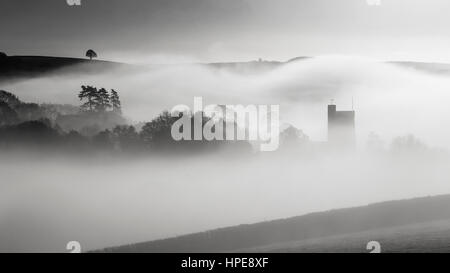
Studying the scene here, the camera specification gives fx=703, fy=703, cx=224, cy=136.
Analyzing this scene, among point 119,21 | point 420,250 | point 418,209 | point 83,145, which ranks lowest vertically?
point 420,250

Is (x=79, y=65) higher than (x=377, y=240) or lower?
higher

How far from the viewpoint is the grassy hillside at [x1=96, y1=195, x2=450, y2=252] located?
7148mm

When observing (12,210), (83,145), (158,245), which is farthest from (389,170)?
(12,210)

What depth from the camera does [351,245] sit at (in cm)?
720

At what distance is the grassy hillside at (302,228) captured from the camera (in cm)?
715

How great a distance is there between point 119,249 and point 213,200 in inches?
42.8

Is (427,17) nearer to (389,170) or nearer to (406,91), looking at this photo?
(406,91)

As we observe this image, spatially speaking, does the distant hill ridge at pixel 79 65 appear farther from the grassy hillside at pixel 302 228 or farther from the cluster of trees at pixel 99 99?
the grassy hillside at pixel 302 228

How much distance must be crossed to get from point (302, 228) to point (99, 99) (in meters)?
2.51

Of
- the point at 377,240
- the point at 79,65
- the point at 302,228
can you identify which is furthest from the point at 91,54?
the point at 377,240

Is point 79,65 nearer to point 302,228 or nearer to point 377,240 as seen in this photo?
point 302,228

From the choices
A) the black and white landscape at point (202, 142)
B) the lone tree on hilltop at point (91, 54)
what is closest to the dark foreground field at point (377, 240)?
the black and white landscape at point (202, 142)

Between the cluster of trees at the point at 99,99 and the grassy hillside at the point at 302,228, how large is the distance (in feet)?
4.78

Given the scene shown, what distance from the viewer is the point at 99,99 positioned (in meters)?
7.29
